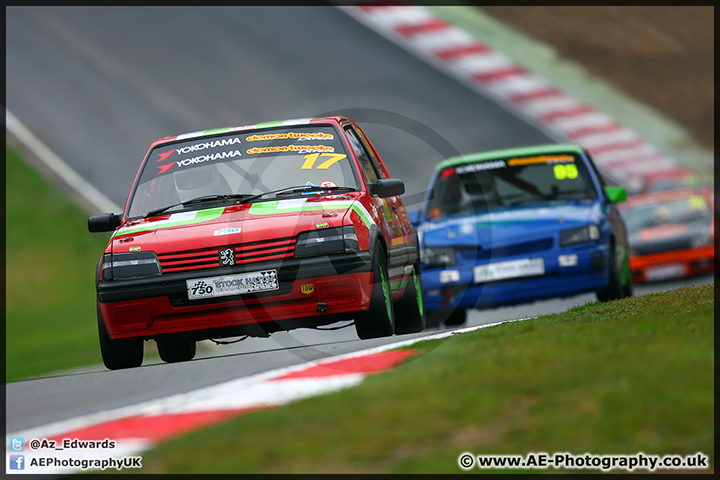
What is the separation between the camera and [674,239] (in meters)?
15.9

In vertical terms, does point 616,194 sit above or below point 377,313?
above

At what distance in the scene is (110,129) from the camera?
75.0 feet

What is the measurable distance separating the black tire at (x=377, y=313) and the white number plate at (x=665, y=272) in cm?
861

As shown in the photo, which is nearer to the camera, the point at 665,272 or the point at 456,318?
the point at 456,318

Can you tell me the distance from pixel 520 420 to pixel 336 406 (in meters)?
0.83

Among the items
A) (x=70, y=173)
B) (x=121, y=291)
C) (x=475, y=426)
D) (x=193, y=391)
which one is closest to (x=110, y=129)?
(x=70, y=173)

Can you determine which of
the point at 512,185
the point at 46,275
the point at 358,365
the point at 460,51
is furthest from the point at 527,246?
the point at 460,51

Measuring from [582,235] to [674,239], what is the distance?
216 inches

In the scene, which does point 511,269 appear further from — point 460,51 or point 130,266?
point 460,51

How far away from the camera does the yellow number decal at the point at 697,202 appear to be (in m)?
16.3

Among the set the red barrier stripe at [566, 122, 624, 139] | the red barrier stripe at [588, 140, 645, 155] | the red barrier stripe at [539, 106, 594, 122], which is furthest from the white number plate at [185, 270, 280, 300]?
the red barrier stripe at [539, 106, 594, 122]

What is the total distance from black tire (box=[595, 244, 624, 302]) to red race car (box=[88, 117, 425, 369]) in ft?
10.0
